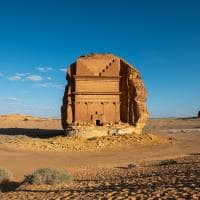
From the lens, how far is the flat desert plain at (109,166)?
12.7 meters

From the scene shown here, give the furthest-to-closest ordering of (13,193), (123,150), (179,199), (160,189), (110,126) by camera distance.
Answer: (110,126), (123,150), (13,193), (160,189), (179,199)

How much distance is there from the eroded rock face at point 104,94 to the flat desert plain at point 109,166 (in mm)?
2348

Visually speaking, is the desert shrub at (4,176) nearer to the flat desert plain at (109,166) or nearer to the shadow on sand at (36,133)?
the flat desert plain at (109,166)

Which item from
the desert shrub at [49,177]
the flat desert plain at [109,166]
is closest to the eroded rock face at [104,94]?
the flat desert plain at [109,166]

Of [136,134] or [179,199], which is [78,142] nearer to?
[136,134]

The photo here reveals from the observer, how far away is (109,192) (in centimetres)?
1270

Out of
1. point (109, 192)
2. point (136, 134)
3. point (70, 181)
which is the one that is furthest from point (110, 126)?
point (109, 192)

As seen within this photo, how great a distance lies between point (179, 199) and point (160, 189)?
5.67 feet

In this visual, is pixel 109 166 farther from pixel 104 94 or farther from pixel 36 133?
pixel 36 133

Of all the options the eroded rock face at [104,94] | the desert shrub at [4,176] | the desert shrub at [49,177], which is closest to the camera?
the desert shrub at [49,177]

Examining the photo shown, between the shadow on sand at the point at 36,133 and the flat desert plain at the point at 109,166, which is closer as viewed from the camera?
the flat desert plain at the point at 109,166

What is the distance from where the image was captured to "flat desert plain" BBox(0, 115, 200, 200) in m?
12.7

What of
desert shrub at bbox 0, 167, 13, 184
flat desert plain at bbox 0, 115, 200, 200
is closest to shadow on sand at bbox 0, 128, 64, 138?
flat desert plain at bbox 0, 115, 200, 200

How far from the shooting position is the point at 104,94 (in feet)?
117
